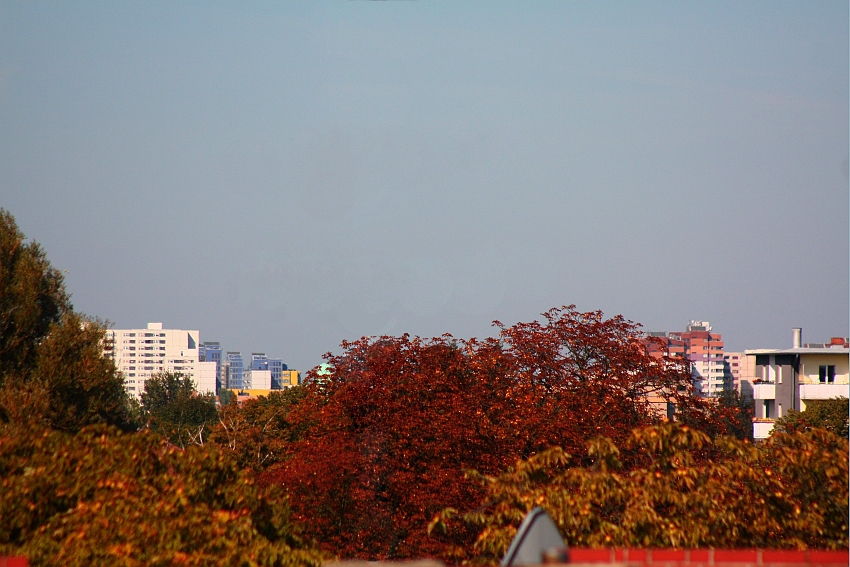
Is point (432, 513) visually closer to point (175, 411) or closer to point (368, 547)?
point (368, 547)

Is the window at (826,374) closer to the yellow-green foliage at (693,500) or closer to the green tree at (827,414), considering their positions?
the green tree at (827,414)

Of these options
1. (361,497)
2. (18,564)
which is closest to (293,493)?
(361,497)

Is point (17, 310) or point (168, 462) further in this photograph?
point (17, 310)

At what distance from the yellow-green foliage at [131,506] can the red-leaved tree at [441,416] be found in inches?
397

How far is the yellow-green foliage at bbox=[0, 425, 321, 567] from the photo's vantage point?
8.00 m

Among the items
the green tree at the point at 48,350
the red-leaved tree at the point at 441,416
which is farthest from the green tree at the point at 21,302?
the red-leaved tree at the point at 441,416

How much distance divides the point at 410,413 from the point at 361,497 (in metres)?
2.82

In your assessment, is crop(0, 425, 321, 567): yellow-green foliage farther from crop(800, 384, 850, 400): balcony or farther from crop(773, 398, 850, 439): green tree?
crop(800, 384, 850, 400): balcony

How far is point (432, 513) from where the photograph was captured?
20.7 metres

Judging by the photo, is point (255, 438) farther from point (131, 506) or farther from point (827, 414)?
point (827, 414)

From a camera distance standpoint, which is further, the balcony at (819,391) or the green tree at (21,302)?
the balcony at (819,391)

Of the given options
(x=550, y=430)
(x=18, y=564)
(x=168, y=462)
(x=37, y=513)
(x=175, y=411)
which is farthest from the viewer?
(x=175, y=411)

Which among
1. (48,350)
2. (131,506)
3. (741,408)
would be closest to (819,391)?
(741,408)

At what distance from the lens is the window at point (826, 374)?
5803 centimetres
